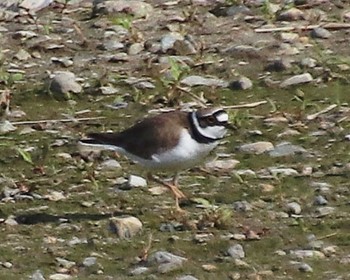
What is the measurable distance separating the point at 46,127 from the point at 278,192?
188cm

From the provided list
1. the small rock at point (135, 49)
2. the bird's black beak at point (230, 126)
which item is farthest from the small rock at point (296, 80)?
the small rock at point (135, 49)

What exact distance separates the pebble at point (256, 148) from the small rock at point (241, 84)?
1.08 meters

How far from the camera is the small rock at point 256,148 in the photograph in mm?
7766

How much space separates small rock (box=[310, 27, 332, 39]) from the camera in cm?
977

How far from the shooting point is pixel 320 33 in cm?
979

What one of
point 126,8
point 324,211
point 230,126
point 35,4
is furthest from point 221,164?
point 35,4

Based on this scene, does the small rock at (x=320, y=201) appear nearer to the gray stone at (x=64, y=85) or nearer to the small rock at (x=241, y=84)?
the small rock at (x=241, y=84)

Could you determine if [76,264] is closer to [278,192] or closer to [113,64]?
[278,192]

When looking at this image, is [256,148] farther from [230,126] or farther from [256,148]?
[230,126]

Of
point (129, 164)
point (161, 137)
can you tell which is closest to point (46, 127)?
point (129, 164)

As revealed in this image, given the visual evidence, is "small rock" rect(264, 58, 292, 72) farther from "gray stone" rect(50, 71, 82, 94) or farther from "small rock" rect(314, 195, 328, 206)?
Result: "small rock" rect(314, 195, 328, 206)

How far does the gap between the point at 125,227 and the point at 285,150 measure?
1.55 m

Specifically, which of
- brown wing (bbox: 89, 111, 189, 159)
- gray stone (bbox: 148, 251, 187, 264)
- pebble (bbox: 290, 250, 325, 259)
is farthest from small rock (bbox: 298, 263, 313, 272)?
brown wing (bbox: 89, 111, 189, 159)

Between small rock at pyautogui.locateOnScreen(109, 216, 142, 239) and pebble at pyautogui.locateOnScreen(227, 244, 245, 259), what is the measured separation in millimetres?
530
